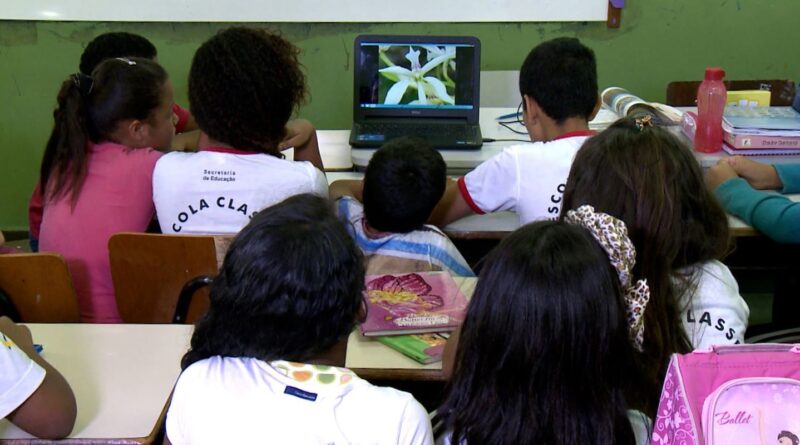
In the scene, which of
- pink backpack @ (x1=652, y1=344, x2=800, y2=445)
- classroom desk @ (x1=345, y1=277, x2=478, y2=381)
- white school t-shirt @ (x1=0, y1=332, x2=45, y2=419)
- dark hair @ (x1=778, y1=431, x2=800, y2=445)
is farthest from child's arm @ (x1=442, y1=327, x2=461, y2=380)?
white school t-shirt @ (x1=0, y1=332, x2=45, y2=419)

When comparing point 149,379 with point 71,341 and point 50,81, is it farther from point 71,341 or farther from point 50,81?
point 50,81

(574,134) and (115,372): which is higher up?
(574,134)

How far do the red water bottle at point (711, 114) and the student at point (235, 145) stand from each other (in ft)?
3.80

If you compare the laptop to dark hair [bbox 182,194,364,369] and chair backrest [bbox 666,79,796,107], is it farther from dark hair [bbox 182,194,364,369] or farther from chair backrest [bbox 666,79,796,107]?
dark hair [bbox 182,194,364,369]

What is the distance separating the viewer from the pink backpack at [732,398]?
114 centimetres

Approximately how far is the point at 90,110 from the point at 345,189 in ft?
2.17

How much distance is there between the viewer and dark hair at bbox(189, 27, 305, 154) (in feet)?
6.94

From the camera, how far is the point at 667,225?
148 centimetres

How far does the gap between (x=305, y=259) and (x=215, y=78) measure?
1.13 meters

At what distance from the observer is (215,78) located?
2.13 m

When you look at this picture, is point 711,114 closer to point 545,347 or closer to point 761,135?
point 761,135

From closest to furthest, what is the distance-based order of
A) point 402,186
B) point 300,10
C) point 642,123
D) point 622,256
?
point 622,256, point 642,123, point 402,186, point 300,10

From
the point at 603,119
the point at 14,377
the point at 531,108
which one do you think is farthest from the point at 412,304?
the point at 603,119

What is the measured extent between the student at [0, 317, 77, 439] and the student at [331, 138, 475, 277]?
2.67ft
